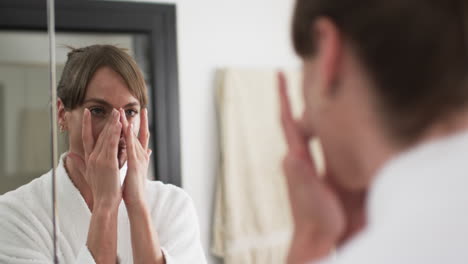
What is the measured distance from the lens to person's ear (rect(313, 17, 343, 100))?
9.3 inches

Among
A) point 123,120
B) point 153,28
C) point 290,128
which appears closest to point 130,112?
Answer: point 123,120

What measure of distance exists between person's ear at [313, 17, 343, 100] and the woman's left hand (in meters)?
0.28

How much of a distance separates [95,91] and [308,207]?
28 centimetres

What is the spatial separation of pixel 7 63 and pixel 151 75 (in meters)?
0.15

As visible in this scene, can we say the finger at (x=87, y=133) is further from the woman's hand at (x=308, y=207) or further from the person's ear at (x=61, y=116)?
the woman's hand at (x=308, y=207)

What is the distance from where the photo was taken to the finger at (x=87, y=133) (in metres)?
0.47

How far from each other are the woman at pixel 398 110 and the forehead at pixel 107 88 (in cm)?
27

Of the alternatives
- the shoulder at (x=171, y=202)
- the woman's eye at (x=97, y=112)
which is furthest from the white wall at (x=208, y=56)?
the woman's eye at (x=97, y=112)

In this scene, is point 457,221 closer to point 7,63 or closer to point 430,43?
point 430,43

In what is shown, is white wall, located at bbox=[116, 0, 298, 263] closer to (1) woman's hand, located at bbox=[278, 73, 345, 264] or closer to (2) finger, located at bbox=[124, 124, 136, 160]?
(2) finger, located at bbox=[124, 124, 136, 160]

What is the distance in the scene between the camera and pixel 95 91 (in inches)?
18.9

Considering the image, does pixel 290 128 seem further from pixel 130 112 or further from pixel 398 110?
pixel 130 112

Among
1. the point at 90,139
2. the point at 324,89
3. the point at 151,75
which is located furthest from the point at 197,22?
the point at 324,89

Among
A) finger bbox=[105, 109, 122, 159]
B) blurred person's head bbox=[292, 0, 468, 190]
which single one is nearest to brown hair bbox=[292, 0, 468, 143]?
blurred person's head bbox=[292, 0, 468, 190]
